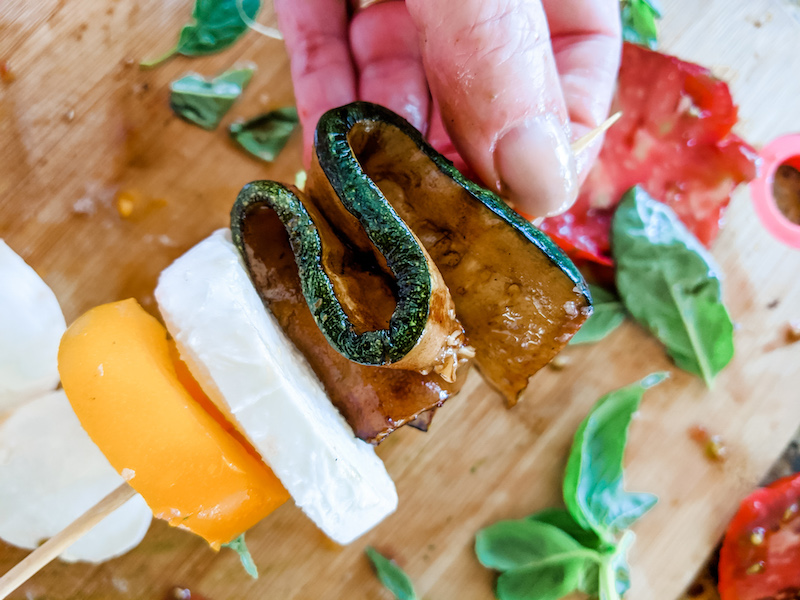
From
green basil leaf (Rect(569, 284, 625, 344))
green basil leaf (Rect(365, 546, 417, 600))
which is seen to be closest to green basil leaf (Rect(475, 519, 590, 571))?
green basil leaf (Rect(365, 546, 417, 600))

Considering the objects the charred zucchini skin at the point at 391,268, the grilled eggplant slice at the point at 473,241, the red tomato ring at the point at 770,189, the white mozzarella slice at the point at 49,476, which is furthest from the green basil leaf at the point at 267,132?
the red tomato ring at the point at 770,189

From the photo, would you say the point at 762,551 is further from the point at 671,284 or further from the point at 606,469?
the point at 671,284

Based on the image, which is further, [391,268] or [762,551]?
[762,551]

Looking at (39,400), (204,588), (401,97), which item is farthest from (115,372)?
(401,97)

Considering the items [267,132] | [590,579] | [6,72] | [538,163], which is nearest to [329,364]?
[538,163]

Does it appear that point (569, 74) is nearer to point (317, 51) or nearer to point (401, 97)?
point (401, 97)

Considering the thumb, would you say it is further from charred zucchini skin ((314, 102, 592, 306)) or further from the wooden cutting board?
the wooden cutting board
